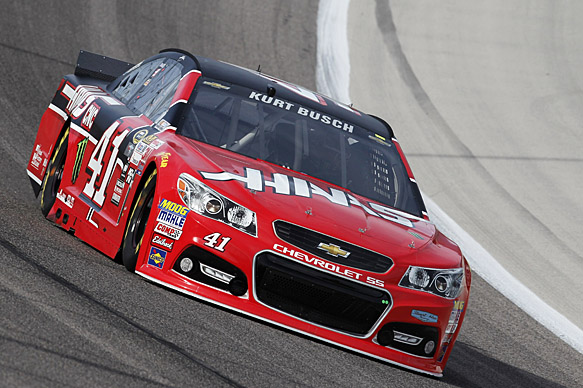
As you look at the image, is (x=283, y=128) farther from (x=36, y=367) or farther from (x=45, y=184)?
(x=36, y=367)

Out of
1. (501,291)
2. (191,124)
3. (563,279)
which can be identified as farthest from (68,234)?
(563,279)

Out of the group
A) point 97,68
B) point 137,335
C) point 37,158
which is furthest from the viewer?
point 97,68

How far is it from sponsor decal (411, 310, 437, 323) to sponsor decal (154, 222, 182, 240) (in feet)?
4.49

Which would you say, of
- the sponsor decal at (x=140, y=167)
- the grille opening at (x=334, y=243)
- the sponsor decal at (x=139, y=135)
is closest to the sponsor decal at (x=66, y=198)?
the sponsor decal at (x=139, y=135)

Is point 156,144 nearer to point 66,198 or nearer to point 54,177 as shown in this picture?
point 66,198

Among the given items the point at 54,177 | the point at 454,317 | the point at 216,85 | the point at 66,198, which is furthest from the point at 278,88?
the point at 454,317

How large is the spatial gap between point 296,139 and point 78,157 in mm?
1678

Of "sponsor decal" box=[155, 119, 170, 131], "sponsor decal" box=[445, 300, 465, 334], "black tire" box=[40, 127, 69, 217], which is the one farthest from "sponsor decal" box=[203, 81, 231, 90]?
"sponsor decal" box=[445, 300, 465, 334]

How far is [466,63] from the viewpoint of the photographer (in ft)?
54.6

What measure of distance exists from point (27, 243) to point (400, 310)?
2448 mm

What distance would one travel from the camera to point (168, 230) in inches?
230

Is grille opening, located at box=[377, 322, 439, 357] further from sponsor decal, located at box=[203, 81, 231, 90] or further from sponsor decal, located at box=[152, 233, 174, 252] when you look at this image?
sponsor decal, located at box=[203, 81, 231, 90]

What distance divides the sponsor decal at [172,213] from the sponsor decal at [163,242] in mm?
85

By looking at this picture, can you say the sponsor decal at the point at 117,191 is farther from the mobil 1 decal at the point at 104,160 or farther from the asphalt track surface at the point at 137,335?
the asphalt track surface at the point at 137,335
